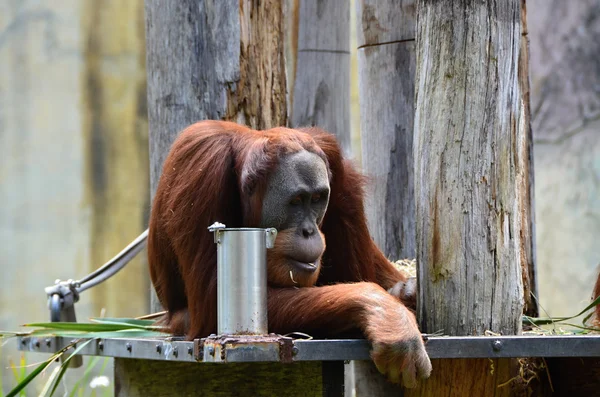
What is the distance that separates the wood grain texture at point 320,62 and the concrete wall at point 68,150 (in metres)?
2.90

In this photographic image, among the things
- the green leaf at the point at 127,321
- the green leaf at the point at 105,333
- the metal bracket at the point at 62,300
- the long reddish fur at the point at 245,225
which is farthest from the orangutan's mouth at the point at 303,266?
the metal bracket at the point at 62,300

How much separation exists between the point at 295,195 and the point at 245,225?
228 millimetres

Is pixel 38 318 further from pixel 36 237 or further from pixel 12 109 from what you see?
pixel 12 109

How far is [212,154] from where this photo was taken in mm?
3172

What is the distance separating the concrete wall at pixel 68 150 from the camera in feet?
25.8

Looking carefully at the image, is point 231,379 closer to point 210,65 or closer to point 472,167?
point 472,167

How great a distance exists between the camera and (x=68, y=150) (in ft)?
25.9

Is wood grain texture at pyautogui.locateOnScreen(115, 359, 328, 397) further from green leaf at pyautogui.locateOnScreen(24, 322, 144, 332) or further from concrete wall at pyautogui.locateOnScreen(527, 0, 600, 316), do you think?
concrete wall at pyautogui.locateOnScreen(527, 0, 600, 316)

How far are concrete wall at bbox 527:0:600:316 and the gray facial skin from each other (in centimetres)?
590

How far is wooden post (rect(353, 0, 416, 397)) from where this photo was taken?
448 cm

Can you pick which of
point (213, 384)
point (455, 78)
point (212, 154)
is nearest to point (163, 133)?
point (212, 154)

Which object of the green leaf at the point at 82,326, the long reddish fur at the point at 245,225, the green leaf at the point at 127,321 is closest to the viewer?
the long reddish fur at the point at 245,225

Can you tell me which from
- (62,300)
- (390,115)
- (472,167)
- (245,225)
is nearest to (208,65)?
(390,115)

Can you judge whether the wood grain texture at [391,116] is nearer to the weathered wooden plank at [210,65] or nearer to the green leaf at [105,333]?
the weathered wooden plank at [210,65]
